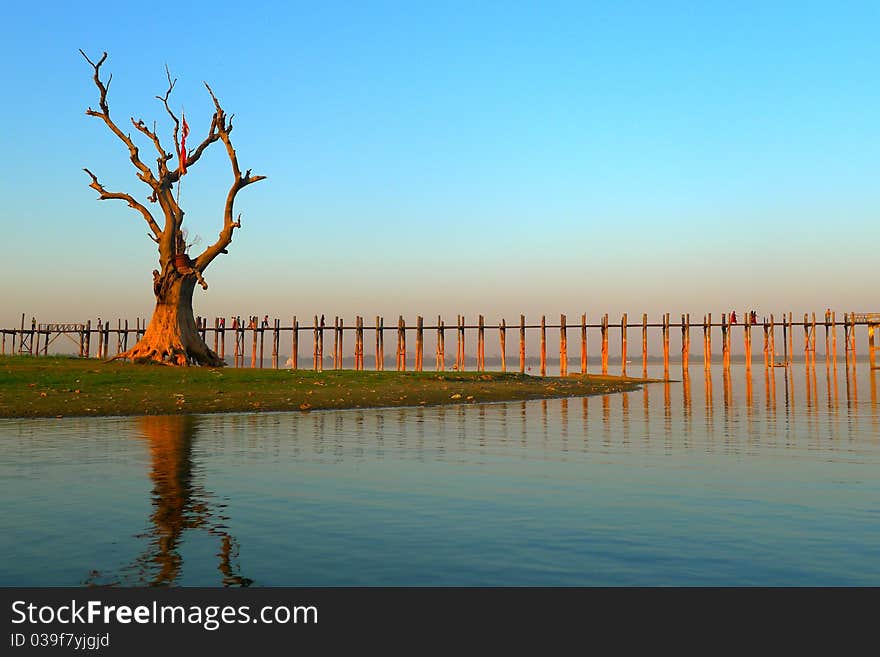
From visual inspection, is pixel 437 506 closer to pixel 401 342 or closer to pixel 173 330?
pixel 173 330

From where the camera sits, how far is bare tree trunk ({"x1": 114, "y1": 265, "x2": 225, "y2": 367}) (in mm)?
45375

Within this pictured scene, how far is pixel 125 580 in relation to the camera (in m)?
7.39

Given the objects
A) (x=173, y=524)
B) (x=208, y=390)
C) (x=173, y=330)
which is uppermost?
(x=173, y=330)

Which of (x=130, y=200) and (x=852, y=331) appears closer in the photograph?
(x=130, y=200)

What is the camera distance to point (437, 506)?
11219 millimetres

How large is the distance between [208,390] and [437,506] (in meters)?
25.0

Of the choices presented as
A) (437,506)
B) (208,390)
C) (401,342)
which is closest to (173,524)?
(437,506)

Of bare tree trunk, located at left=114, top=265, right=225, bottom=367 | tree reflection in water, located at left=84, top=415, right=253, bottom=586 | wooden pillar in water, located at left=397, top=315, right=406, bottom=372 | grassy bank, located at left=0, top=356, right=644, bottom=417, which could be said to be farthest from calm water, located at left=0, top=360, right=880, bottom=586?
wooden pillar in water, located at left=397, top=315, right=406, bottom=372

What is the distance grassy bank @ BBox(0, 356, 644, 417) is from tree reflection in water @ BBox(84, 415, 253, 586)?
11800 mm

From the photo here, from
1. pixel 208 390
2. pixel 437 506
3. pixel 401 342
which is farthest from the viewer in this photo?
pixel 401 342
